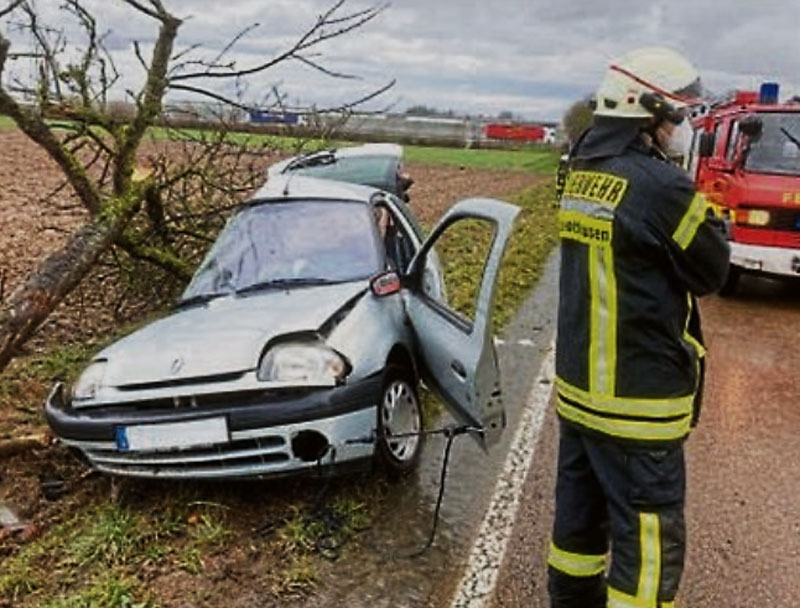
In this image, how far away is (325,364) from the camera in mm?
4406

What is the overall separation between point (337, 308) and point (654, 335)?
2.12 m

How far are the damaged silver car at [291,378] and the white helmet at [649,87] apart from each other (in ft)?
3.86

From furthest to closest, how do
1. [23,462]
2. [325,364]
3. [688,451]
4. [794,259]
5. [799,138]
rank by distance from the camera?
1. [799,138]
2. [794,259]
3. [688,451]
4. [23,462]
5. [325,364]

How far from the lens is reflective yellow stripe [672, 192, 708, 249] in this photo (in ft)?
9.36

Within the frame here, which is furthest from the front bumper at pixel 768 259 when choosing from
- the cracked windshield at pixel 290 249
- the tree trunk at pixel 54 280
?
the tree trunk at pixel 54 280

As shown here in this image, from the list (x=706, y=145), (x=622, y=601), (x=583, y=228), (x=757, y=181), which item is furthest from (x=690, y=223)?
(x=706, y=145)

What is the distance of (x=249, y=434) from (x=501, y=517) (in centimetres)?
136

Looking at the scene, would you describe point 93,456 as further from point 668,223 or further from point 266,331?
point 668,223

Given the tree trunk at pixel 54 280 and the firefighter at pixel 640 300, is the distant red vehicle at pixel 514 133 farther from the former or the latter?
the firefighter at pixel 640 300

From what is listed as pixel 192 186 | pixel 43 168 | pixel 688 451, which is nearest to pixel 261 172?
pixel 192 186

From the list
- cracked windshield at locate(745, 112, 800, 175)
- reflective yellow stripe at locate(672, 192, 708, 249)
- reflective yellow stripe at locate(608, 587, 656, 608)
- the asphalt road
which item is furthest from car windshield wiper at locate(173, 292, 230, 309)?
cracked windshield at locate(745, 112, 800, 175)

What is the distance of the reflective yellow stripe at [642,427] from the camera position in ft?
9.93

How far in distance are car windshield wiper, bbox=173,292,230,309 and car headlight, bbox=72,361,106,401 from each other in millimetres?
820

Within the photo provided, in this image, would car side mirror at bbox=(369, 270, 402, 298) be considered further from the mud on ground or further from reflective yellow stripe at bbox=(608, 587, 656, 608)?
reflective yellow stripe at bbox=(608, 587, 656, 608)
